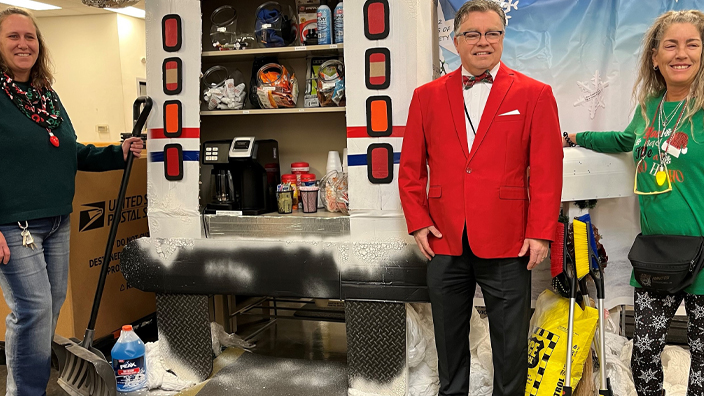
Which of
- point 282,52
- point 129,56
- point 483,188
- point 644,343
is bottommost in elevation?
point 644,343

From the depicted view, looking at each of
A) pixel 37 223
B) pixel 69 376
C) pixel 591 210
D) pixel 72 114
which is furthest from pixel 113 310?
pixel 72 114

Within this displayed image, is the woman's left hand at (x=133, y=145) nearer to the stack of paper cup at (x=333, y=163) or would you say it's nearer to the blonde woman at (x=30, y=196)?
the blonde woman at (x=30, y=196)

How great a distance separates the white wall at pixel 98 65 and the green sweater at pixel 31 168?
4.72 metres

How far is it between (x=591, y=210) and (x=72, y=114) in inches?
259

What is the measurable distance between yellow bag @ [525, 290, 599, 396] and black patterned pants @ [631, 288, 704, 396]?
0.21 m

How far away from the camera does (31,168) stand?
2520mm

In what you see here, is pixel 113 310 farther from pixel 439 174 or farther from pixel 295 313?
pixel 439 174

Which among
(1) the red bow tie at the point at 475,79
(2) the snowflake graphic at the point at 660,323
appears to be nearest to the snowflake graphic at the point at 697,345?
(2) the snowflake graphic at the point at 660,323

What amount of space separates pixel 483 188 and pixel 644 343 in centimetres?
91

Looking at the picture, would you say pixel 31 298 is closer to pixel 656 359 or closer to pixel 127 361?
pixel 127 361

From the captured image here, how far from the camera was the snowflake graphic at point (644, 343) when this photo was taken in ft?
7.55

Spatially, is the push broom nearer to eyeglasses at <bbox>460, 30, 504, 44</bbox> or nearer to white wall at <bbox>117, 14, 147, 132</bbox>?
eyeglasses at <bbox>460, 30, 504, 44</bbox>

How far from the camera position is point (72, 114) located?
7.42m

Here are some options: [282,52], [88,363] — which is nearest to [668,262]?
[282,52]
